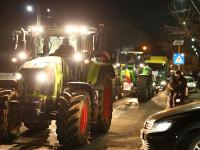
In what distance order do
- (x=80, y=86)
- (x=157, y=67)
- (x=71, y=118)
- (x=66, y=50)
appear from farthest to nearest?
(x=157, y=67) → (x=66, y=50) → (x=80, y=86) → (x=71, y=118)

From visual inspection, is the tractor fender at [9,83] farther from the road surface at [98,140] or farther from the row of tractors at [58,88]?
the road surface at [98,140]

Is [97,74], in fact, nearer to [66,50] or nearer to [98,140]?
[66,50]

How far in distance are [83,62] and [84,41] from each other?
0.65 meters

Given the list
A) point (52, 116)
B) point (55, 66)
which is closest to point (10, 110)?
point (52, 116)

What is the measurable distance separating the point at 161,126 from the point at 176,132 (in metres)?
0.34

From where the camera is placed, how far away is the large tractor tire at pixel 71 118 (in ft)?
23.5

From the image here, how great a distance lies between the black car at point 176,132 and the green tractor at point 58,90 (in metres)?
2.10

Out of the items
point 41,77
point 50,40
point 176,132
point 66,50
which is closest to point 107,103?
point 66,50

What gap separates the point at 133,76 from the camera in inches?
779

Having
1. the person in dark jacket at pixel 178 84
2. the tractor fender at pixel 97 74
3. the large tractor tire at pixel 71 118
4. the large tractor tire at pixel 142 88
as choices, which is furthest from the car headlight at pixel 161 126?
the large tractor tire at pixel 142 88

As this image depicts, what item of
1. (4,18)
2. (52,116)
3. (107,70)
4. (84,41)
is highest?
(4,18)

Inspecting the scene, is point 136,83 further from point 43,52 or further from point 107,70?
point 43,52

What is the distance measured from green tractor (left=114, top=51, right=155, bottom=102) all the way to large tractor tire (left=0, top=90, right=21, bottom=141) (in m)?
10.4

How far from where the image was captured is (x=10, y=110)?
7.53 metres
